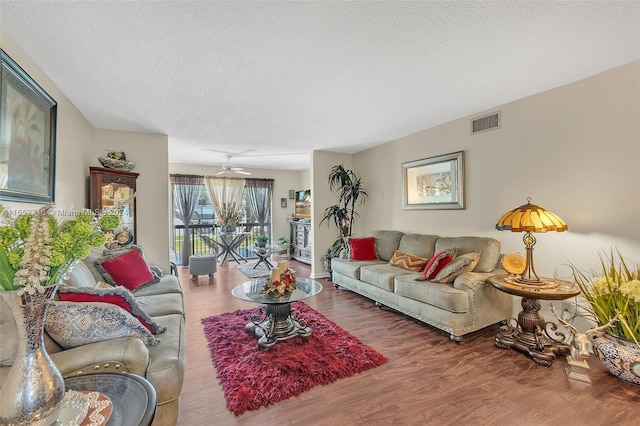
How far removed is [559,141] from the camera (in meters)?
2.60

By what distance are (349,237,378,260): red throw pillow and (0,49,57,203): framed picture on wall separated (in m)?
→ 3.56

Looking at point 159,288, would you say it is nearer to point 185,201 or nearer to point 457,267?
point 457,267

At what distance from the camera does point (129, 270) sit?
2.71 metres

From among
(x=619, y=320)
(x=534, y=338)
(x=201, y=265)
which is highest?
(x=619, y=320)

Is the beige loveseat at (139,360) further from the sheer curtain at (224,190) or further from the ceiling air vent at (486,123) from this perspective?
the sheer curtain at (224,190)

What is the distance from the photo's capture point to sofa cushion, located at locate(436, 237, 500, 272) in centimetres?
296

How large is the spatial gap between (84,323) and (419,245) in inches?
140

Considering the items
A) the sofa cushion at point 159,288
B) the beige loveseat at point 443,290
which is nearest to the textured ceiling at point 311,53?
the beige loveseat at point 443,290

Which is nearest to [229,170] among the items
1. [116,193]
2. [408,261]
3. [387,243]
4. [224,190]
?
[224,190]

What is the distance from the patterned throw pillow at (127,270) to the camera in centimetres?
258

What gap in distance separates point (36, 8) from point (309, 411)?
287 cm

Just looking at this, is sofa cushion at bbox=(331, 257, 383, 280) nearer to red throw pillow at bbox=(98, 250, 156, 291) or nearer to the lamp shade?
the lamp shade

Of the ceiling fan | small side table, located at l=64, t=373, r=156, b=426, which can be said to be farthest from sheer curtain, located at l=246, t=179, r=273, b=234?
small side table, located at l=64, t=373, r=156, b=426

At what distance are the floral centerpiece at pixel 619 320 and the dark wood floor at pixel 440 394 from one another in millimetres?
152
